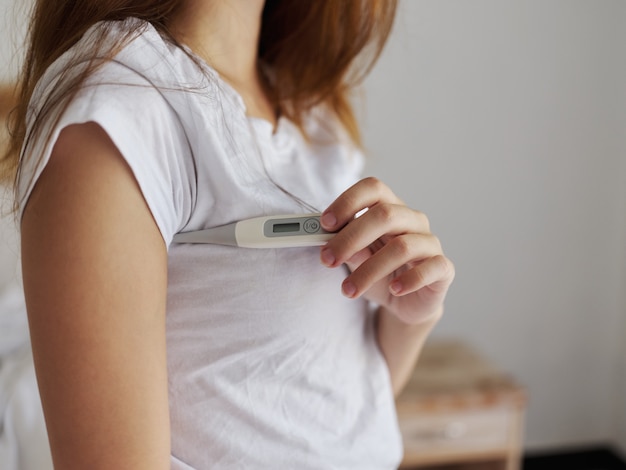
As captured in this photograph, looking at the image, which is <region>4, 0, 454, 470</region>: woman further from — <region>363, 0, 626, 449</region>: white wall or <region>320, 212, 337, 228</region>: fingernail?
<region>363, 0, 626, 449</region>: white wall

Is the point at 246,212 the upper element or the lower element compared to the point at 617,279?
upper

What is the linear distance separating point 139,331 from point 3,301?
771 mm

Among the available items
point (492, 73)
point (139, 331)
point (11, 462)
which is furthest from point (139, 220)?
point (492, 73)

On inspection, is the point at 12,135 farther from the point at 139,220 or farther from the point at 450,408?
the point at 450,408

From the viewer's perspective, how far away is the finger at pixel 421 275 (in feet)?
1.94

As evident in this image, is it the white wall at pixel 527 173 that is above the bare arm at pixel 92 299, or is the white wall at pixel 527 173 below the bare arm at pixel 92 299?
→ below

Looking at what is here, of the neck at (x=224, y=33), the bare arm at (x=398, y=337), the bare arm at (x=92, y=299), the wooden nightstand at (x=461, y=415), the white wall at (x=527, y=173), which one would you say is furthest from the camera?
the white wall at (x=527, y=173)

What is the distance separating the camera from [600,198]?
2.21 m

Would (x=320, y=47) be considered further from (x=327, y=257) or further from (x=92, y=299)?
(x=92, y=299)

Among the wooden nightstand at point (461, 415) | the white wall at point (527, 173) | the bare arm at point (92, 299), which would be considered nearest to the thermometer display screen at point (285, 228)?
the bare arm at point (92, 299)

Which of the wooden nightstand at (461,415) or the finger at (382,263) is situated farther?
the wooden nightstand at (461,415)

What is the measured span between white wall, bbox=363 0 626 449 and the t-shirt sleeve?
4.86ft

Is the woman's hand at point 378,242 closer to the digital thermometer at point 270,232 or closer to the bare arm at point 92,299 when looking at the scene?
the digital thermometer at point 270,232

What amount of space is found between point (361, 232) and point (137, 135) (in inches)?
7.6
